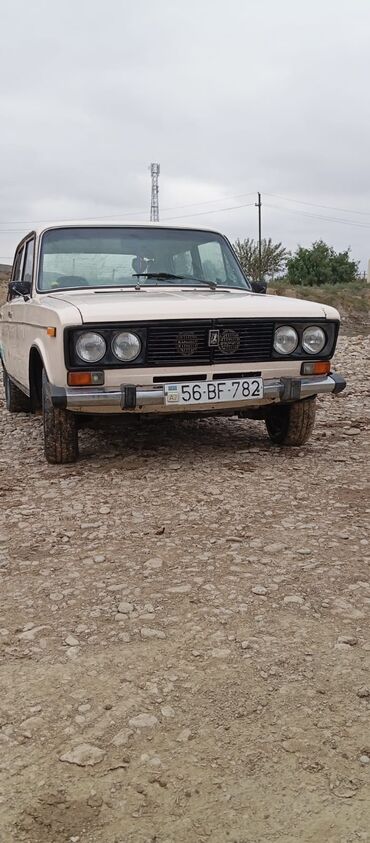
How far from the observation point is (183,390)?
14.4 feet

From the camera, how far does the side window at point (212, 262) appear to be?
5551 millimetres

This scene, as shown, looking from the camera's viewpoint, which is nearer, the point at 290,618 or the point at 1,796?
the point at 1,796

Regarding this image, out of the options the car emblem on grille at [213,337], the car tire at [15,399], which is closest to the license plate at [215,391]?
the car emblem on grille at [213,337]

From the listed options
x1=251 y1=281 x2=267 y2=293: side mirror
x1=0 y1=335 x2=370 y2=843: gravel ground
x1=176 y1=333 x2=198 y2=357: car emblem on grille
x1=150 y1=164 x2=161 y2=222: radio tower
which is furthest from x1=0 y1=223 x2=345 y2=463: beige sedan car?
x1=150 y1=164 x2=161 y2=222: radio tower

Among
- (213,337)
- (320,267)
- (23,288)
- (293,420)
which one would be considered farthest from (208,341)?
(320,267)

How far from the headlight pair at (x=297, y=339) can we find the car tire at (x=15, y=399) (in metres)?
3.17

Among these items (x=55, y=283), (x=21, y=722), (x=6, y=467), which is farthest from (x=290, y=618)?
(x=55, y=283)

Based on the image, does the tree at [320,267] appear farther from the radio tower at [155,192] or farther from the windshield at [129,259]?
the windshield at [129,259]

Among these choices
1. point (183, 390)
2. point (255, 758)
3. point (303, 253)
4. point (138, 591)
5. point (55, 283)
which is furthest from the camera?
point (303, 253)

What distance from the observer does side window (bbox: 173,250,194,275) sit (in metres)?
5.45

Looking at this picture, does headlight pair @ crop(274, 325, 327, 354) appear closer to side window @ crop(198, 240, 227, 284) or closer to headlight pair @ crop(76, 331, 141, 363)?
headlight pair @ crop(76, 331, 141, 363)

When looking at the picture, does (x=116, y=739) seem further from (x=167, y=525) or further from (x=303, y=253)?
(x=303, y=253)

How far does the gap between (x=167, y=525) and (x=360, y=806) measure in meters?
1.97

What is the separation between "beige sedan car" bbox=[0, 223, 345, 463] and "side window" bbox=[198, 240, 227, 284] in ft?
0.04
